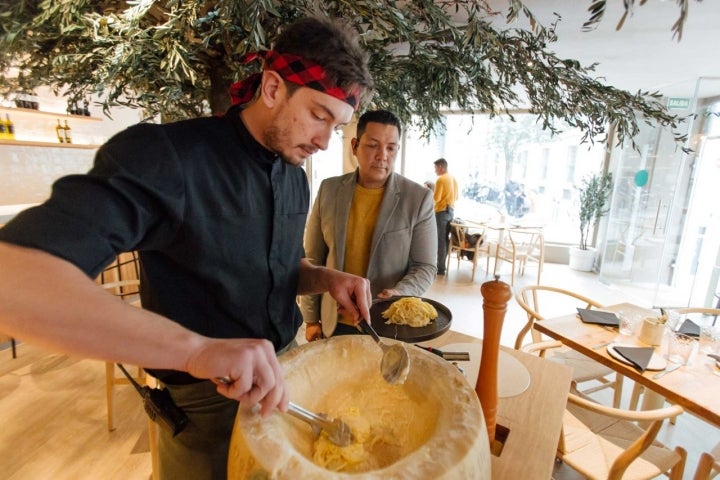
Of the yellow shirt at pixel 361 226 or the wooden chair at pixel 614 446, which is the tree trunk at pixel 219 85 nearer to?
the yellow shirt at pixel 361 226

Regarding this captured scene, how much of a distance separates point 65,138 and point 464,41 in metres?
4.42

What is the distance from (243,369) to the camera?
1.92 ft

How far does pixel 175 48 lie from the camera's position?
1.16 metres

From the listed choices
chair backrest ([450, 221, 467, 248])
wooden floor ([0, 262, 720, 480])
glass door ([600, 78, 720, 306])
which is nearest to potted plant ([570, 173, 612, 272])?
glass door ([600, 78, 720, 306])

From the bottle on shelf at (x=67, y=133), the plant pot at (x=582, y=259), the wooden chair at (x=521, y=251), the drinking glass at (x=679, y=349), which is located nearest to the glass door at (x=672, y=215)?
the plant pot at (x=582, y=259)

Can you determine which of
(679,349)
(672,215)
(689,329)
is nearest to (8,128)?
(679,349)

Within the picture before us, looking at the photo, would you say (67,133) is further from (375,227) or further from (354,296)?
(354,296)

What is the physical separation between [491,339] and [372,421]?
0.35 m

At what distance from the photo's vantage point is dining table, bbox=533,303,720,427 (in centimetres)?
150

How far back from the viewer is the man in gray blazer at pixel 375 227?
5.90 feet

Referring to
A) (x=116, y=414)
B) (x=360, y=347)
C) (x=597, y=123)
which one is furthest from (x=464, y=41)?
(x=116, y=414)

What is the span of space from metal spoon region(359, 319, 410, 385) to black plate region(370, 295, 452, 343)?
0.41 m

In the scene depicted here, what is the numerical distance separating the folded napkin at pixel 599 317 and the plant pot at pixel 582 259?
183 inches

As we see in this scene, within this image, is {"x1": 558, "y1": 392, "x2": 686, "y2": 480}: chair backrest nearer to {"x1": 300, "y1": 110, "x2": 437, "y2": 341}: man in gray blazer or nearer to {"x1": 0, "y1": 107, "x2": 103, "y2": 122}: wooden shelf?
{"x1": 300, "y1": 110, "x2": 437, "y2": 341}: man in gray blazer
